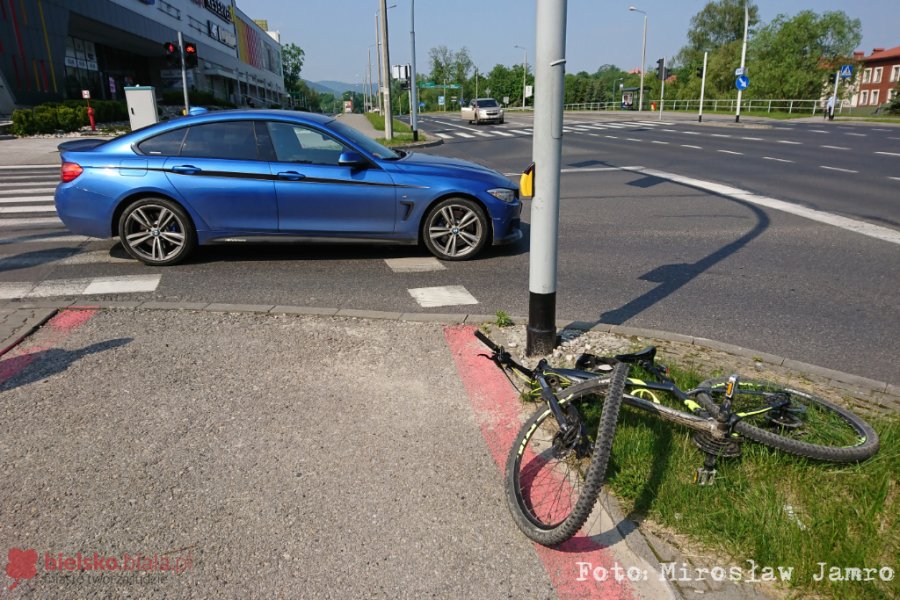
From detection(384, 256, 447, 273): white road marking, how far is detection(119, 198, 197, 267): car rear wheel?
2.13 metres

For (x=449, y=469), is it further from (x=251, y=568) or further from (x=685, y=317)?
(x=685, y=317)

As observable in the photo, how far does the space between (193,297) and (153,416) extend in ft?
7.97

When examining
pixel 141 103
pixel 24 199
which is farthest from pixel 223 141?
pixel 141 103

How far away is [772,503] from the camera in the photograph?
9.16 ft

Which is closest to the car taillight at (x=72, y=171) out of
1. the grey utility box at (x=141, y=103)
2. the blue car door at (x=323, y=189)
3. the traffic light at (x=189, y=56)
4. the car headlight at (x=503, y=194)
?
the blue car door at (x=323, y=189)

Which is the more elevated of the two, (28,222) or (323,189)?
(323,189)

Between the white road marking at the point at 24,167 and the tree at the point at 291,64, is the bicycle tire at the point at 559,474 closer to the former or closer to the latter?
the white road marking at the point at 24,167

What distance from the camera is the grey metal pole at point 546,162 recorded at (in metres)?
3.86

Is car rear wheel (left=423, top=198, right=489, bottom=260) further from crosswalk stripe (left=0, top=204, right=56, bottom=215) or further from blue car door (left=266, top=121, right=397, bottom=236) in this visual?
crosswalk stripe (left=0, top=204, right=56, bottom=215)

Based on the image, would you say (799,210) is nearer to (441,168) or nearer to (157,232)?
(441,168)

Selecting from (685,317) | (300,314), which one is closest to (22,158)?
(300,314)

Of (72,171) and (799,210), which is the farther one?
(799,210)

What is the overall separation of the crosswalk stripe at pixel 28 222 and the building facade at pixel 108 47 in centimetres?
1241

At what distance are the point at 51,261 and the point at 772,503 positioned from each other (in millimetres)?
7540
